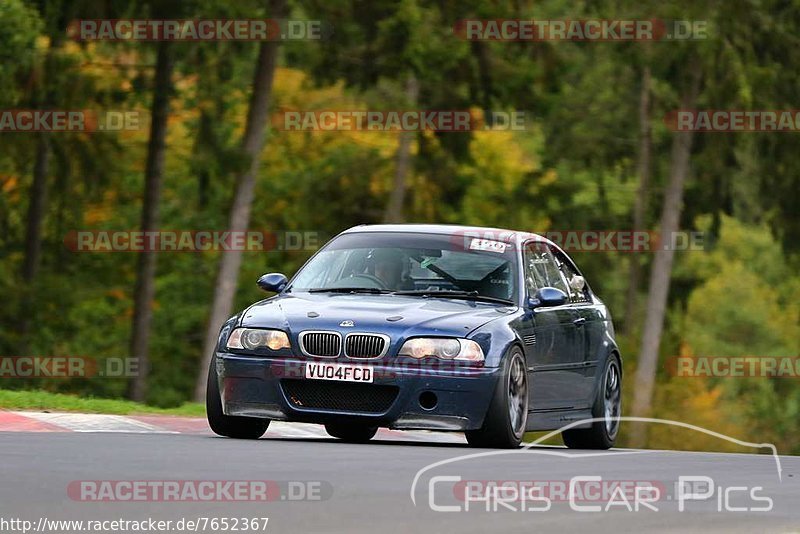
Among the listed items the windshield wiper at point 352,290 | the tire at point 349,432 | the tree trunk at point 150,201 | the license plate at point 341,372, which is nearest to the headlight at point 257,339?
the license plate at point 341,372

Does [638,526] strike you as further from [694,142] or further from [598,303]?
[694,142]

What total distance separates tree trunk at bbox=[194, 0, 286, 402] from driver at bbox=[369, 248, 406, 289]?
2188cm

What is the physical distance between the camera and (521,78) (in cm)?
4156

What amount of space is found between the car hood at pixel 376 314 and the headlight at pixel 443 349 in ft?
0.18

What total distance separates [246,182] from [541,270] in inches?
877

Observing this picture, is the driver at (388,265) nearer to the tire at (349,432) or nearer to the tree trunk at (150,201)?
the tire at (349,432)

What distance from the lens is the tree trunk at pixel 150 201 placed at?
38.2 m

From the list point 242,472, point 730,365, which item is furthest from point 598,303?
point 730,365

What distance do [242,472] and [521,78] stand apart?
32.2 metres

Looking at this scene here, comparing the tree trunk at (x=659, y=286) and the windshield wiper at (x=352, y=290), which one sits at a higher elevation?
the windshield wiper at (x=352, y=290)

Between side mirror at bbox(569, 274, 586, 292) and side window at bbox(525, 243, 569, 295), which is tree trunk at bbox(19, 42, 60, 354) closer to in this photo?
side mirror at bbox(569, 274, 586, 292)

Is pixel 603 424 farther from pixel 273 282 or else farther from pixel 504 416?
pixel 273 282

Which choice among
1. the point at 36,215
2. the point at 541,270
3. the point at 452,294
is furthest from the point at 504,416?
the point at 36,215

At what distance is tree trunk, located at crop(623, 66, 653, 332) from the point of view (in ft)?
154
